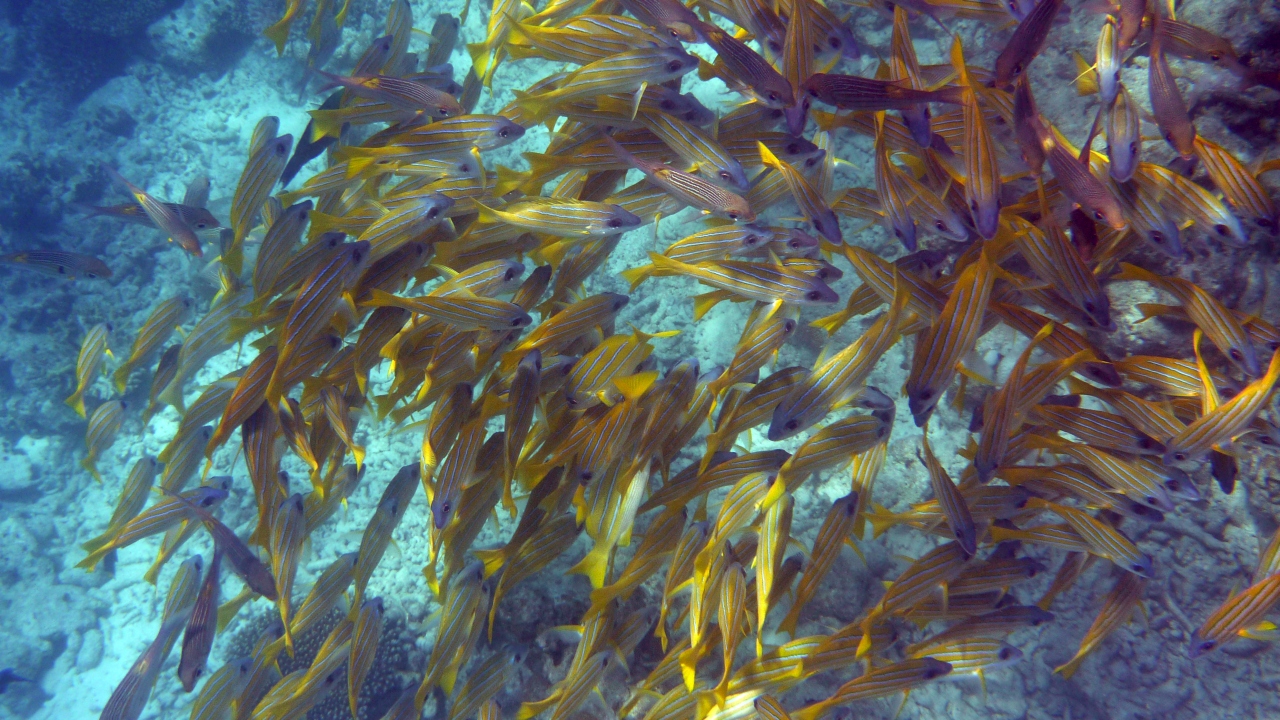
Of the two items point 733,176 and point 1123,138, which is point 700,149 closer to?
point 733,176

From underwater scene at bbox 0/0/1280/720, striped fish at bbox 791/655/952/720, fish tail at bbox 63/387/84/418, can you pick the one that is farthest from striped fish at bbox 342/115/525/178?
fish tail at bbox 63/387/84/418

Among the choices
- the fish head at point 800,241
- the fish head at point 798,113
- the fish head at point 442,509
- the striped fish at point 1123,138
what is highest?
the fish head at point 798,113

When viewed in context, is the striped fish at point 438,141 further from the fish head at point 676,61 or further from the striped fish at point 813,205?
the striped fish at point 813,205

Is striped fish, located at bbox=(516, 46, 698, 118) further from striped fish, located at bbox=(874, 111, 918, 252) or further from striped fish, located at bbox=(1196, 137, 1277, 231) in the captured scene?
striped fish, located at bbox=(1196, 137, 1277, 231)

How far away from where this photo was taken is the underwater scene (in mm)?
2578

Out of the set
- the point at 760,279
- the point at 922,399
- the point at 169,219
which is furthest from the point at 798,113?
the point at 169,219

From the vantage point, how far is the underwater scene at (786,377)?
2578 millimetres

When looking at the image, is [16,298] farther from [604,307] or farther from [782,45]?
[782,45]

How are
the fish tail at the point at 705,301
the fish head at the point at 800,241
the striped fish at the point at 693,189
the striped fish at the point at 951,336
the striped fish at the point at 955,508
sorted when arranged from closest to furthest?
the striped fish at the point at 951,336 < the striped fish at the point at 955,508 < the striped fish at the point at 693,189 < the fish head at the point at 800,241 < the fish tail at the point at 705,301

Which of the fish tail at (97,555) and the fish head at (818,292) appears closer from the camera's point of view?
the fish head at (818,292)

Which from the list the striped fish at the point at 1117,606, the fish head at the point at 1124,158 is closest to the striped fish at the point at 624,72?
the fish head at the point at 1124,158

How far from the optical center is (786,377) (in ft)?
9.63

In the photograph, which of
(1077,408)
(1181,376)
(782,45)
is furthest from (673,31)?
(1181,376)

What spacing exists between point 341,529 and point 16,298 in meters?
8.09
